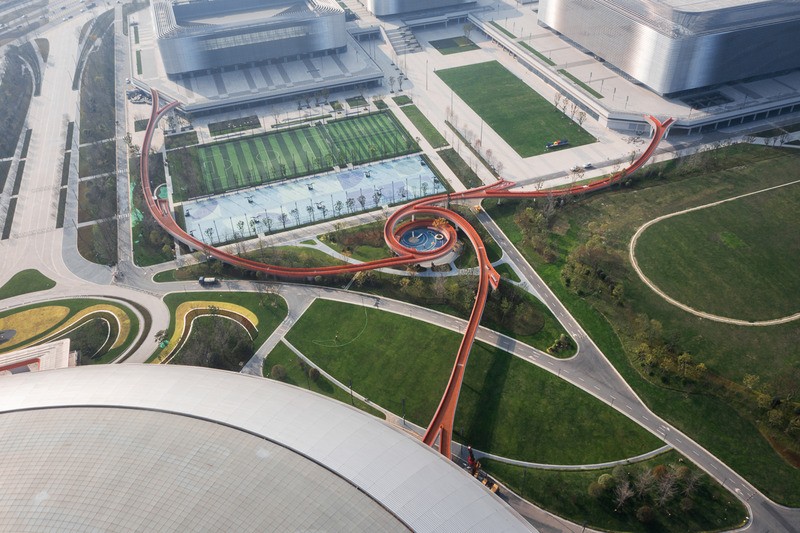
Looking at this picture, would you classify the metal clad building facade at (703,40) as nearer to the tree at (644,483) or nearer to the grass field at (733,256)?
the grass field at (733,256)

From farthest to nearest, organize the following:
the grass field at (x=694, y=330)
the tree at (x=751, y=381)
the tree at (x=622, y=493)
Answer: the tree at (x=751, y=381) → the grass field at (x=694, y=330) → the tree at (x=622, y=493)

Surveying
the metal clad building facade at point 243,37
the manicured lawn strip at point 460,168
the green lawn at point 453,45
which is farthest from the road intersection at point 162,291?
the green lawn at point 453,45

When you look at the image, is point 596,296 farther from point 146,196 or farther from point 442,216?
point 146,196

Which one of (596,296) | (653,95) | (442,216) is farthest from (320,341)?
(653,95)

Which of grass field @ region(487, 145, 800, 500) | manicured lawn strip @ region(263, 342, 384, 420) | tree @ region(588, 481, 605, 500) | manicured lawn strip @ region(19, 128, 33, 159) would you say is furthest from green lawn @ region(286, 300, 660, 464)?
manicured lawn strip @ region(19, 128, 33, 159)

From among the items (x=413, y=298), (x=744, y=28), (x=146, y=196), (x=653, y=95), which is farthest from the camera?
(x=653, y=95)

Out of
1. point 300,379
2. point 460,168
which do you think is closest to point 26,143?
point 460,168
